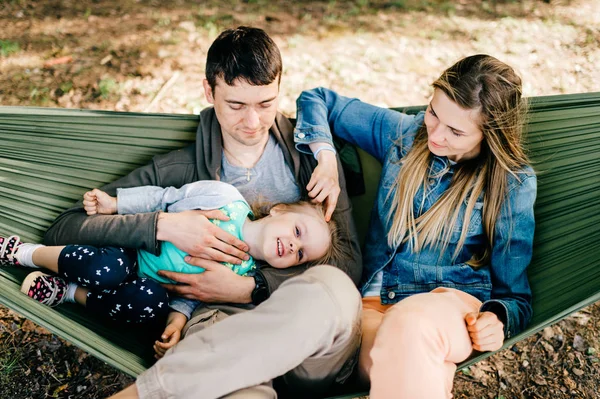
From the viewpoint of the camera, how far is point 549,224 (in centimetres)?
194

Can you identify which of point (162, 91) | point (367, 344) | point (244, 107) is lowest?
point (162, 91)

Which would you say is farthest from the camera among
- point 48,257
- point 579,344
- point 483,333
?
point 579,344

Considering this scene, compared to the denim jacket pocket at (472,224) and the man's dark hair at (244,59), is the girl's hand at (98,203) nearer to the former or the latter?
the man's dark hair at (244,59)

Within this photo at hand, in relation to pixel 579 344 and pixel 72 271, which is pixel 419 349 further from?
pixel 579 344

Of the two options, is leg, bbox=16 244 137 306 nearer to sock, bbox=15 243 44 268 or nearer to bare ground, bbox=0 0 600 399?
sock, bbox=15 243 44 268

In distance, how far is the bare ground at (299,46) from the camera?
3.60m

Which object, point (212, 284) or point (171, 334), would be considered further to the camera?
point (212, 284)

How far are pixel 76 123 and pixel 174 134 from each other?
37 centimetres

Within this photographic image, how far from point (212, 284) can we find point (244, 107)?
2.09ft

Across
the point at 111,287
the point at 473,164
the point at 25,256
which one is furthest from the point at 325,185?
the point at 25,256

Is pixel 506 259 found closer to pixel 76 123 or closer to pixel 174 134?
pixel 174 134

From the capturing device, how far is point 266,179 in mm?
2184

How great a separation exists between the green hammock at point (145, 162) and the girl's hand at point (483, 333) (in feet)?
0.84

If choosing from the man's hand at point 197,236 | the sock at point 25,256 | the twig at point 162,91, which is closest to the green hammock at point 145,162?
the sock at point 25,256
